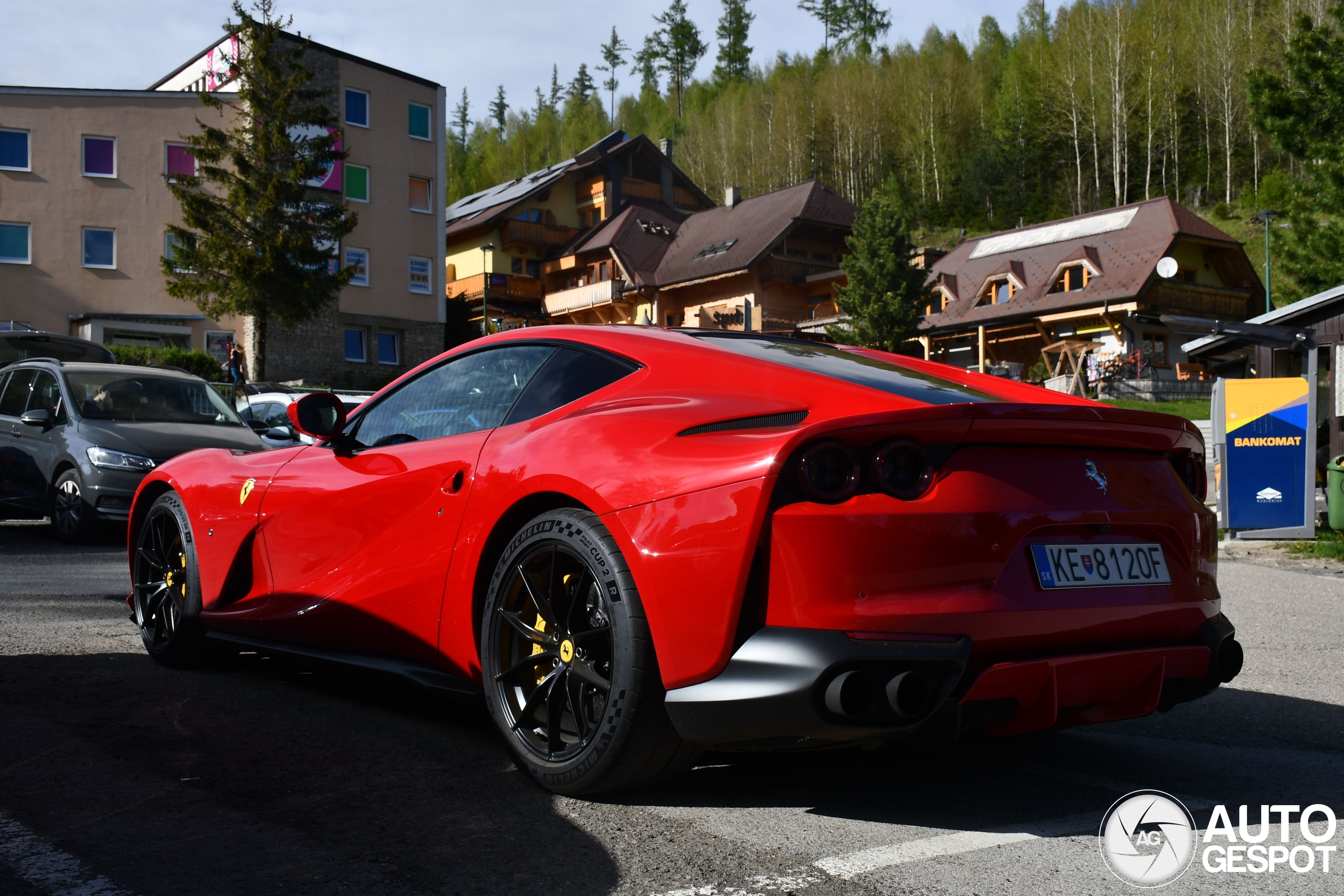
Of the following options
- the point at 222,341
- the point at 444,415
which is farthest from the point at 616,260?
the point at 444,415

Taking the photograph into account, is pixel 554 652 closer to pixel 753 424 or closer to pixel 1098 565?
pixel 753 424

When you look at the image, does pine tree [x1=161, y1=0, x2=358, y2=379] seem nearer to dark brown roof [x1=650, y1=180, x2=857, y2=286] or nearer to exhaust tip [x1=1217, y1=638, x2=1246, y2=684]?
dark brown roof [x1=650, y1=180, x2=857, y2=286]

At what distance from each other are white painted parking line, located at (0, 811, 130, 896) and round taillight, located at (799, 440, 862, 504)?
168 centimetres

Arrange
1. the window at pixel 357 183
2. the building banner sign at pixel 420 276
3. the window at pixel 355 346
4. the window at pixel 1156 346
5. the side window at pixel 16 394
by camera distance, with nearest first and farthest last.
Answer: the side window at pixel 16 394
the window at pixel 1156 346
the window at pixel 357 183
the window at pixel 355 346
the building banner sign at pixel 420 276

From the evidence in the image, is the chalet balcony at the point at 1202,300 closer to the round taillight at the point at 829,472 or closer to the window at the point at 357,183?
the window at the point at 357,183

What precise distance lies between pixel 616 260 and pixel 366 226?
1357 cm

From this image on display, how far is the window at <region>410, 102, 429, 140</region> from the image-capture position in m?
45.1


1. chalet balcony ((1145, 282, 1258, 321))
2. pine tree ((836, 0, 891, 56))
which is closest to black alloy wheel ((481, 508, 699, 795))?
chalet balcony ((1145, 282, 1258, 321))

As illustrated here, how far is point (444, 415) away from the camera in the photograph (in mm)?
3912

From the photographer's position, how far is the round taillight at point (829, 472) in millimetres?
2678

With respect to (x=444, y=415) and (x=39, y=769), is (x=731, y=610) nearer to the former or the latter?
(x=444, y=415)

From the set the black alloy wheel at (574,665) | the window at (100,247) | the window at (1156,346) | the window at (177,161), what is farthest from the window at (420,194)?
the black alloy wheel at (574,665)

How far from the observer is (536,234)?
185ft

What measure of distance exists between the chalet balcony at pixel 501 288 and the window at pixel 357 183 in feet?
30.2
